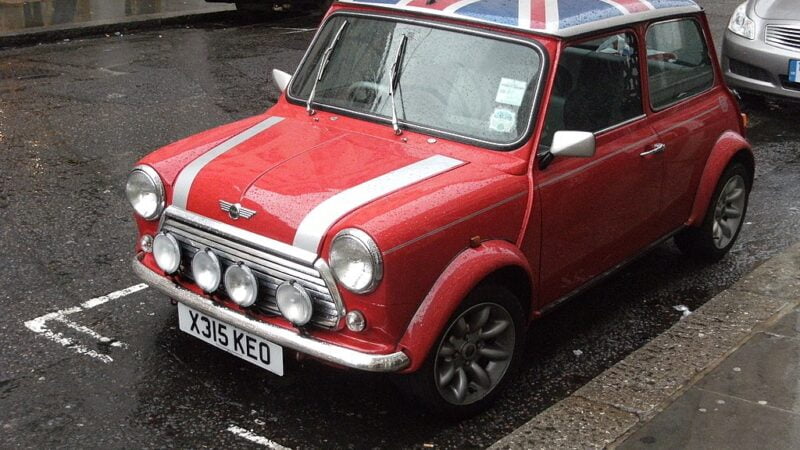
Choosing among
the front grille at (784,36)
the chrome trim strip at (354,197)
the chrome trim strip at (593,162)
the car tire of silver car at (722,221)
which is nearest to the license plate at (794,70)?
the front grille at (784,36)

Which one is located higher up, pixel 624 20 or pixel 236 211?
pixel 624 20

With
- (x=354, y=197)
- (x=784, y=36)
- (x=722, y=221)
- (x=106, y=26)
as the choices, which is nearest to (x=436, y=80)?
(x=354, y=197)

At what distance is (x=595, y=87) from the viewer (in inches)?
188

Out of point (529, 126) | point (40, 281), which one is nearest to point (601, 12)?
point (529, 126)

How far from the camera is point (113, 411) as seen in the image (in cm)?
414

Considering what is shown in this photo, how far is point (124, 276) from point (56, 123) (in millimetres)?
3466

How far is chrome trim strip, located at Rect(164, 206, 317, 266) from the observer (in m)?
3.79

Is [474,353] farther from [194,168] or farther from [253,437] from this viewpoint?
[194,168]

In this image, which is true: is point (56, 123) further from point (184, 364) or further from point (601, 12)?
point (601, 12)

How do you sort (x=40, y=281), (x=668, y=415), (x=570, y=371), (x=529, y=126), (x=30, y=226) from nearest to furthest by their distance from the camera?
(x=668, y=415), (x=529, y=126), (x=570, y=371), (x=40, y=281), (x=30, y=226)

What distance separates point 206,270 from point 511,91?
154 centimetres

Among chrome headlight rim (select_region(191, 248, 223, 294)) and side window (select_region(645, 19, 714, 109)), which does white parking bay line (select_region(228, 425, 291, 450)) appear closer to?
chrome headlight rim (select_region(191, 248, 223, 294))

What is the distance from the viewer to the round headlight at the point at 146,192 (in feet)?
14.1

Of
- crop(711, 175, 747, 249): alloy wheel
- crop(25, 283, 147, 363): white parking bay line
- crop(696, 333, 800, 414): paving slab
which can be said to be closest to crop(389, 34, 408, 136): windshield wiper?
crop(25, 283, 147, 363): white parking bay line
